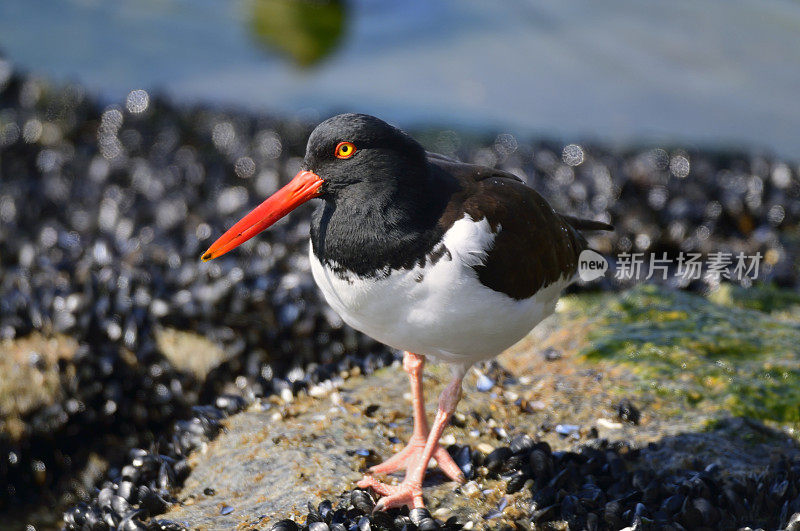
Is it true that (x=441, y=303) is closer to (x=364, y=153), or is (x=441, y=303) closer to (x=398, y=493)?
(x=364, y=153)

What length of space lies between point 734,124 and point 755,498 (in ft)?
29.7

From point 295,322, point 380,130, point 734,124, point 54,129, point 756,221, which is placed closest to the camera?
point 380,130

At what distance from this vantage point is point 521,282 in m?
3.31

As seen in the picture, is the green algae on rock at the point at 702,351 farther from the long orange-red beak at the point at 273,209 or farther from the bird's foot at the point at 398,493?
the long orange-red beak at the point at 273,209

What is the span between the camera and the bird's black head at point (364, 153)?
318 cm

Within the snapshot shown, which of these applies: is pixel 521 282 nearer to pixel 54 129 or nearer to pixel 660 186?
pixel 660 186

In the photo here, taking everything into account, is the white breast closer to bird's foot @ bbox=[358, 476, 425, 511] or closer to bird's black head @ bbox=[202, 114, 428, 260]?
bird's black head @ bbox=[202, 114, 428, 260]

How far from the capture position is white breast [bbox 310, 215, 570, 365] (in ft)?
10.0

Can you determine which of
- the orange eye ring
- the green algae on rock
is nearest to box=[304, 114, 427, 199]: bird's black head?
the orange eye ring

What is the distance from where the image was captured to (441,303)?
10.1ft

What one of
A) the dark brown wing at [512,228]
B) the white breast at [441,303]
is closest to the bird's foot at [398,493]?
the white breast at [441,303]

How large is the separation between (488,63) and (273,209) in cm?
1081

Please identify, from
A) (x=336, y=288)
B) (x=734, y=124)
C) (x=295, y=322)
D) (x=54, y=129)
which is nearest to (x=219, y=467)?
(x=336, y=288)

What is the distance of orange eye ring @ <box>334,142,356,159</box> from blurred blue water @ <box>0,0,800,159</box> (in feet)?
25.5
